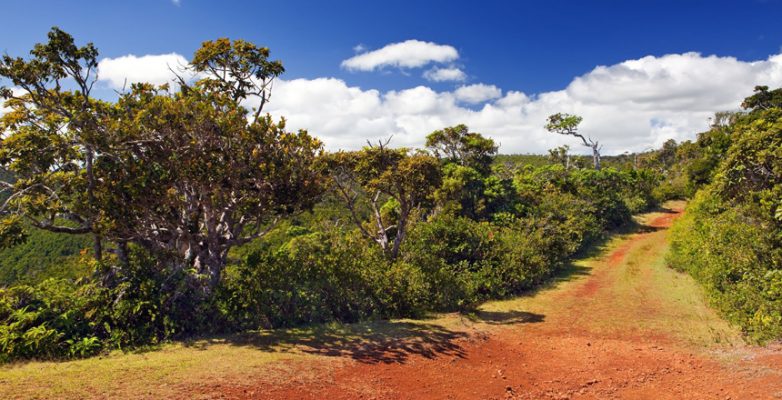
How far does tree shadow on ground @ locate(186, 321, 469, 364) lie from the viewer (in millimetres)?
9789

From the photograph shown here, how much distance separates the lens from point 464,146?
32750 mm

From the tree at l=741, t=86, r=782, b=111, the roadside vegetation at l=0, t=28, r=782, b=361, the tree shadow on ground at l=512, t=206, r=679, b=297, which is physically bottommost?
the tree shadow on ground at l=512, t=206, r=679, b=297

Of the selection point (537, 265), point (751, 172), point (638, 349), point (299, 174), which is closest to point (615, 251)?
point (537, 265)

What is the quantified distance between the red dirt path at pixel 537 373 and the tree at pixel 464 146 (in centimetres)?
2157

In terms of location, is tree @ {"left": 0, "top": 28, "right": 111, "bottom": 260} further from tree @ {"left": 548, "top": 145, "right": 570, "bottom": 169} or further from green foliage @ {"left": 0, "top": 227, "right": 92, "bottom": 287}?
tree @ {"left": 548, "top": 145, "right": 570, "bottom": 169}

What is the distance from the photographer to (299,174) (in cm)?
1109

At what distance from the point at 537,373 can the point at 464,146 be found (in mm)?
24213

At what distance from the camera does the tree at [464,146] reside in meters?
32.3

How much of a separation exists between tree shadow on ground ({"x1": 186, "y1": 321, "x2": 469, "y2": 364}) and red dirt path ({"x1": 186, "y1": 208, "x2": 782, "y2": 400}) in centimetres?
9

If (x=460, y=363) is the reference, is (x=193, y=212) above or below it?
above

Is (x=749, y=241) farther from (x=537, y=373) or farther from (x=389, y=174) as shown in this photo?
(x=389, y=174)

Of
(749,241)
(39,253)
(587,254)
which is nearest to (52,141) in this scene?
(749,241)

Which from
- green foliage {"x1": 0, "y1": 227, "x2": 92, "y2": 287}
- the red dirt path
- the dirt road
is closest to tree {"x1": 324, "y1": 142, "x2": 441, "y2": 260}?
the dirt road

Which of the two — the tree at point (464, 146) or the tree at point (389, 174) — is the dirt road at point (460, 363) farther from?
the tree at point (464, 146)
